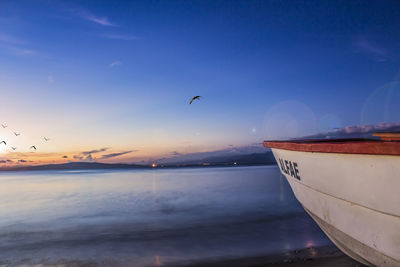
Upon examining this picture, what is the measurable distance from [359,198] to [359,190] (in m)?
0.16

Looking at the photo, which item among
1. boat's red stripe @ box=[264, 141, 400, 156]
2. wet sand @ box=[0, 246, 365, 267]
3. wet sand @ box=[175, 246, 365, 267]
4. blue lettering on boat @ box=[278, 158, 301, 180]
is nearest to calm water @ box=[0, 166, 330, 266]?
wet sand @ box=[0, 246, 365, 267]

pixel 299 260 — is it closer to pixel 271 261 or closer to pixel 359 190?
pixel 271 261

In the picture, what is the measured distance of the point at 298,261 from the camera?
6.86 m

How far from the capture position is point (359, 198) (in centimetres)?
377

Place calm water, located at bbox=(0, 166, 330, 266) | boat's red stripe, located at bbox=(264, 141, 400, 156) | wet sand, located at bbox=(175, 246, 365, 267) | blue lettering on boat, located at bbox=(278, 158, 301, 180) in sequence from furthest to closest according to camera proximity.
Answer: calm water, located at bbox=(0, 166, 330, 266) < wet sand, located at bbox=(175, 246, 365, 267) < blue lettering on boat, located at bbox=(278, 158, 301, 180) < boat's red stripe, located at bbox=(264, 141, 400, 156)

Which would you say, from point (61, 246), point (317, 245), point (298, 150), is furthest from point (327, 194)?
point (61, 246)

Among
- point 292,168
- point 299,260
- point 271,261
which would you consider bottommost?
point 271,261

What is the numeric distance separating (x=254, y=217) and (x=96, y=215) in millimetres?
10603

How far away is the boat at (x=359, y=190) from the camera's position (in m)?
3.18

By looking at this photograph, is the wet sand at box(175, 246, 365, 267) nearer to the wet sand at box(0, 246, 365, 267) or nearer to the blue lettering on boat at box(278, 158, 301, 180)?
the wet sand at box(0, 246, 365, 267)

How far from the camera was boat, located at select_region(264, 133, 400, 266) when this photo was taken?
10.4 feet

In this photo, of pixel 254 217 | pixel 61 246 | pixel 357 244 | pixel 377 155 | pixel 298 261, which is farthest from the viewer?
pixel 254 217

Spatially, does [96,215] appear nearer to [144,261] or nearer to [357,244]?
[144,261]

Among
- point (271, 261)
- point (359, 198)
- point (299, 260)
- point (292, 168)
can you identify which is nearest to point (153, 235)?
point (271, 261)
